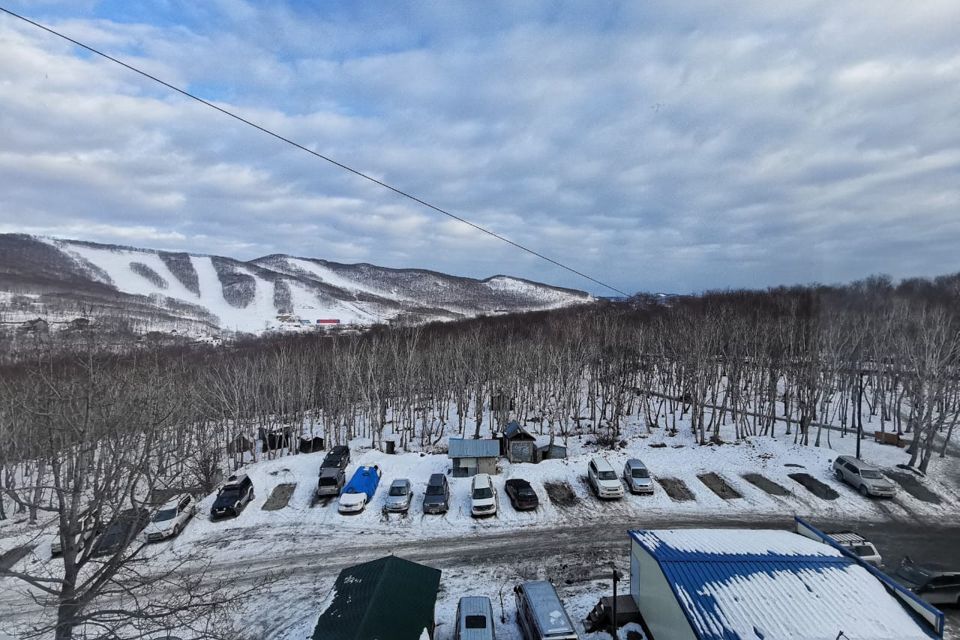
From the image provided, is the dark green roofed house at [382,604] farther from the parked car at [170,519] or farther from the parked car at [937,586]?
the parked car at [937,586]

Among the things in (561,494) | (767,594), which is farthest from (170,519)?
(767,594)

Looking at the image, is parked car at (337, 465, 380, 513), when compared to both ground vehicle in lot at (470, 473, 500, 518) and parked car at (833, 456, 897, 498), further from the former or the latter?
parked car at (833, 456, 897, 498)

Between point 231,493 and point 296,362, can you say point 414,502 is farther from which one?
point 296,362

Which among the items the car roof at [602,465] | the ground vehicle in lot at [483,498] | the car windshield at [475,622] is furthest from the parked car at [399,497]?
the car windshield at [475,622]

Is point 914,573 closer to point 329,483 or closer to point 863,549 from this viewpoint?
point 863,549

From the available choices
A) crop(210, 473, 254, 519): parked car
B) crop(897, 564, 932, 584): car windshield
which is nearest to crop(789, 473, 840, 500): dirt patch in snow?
crop(897, 564, 932, 584): car windshield

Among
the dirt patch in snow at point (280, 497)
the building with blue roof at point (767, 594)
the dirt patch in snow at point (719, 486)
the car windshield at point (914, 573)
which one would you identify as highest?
the building with blue roof at point (767, 594)

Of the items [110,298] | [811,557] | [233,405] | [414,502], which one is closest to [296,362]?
[233,405]
